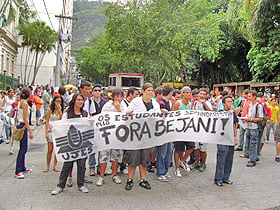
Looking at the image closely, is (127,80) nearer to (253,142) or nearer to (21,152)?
(253,142)

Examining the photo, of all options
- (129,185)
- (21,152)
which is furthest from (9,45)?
(129,185)

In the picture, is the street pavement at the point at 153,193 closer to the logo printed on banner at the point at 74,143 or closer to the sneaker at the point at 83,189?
the sneaker at the point at 83,189

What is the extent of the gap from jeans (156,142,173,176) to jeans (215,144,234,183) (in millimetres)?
971

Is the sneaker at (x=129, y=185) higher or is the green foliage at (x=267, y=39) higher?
the green foliage at (x=267, y=39)

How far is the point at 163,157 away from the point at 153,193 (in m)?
0.87

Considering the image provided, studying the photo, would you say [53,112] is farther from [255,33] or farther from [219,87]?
[219,87]

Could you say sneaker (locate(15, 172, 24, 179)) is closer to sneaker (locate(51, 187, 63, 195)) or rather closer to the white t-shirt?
sneaker (locate(51, 187, 63, 195))

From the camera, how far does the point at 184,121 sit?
20.0 ft

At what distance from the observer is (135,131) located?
5656mm

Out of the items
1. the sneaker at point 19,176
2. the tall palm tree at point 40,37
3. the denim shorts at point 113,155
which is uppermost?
the tall palm tree at point 40,37

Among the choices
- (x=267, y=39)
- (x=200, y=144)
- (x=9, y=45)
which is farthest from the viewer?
(x=9, y=45)

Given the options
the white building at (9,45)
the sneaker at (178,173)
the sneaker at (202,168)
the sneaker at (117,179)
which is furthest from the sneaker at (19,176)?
the white building at (9,45)

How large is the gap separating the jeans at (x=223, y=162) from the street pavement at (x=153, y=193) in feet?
0.65

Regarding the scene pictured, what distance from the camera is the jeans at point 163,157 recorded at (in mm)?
6055
